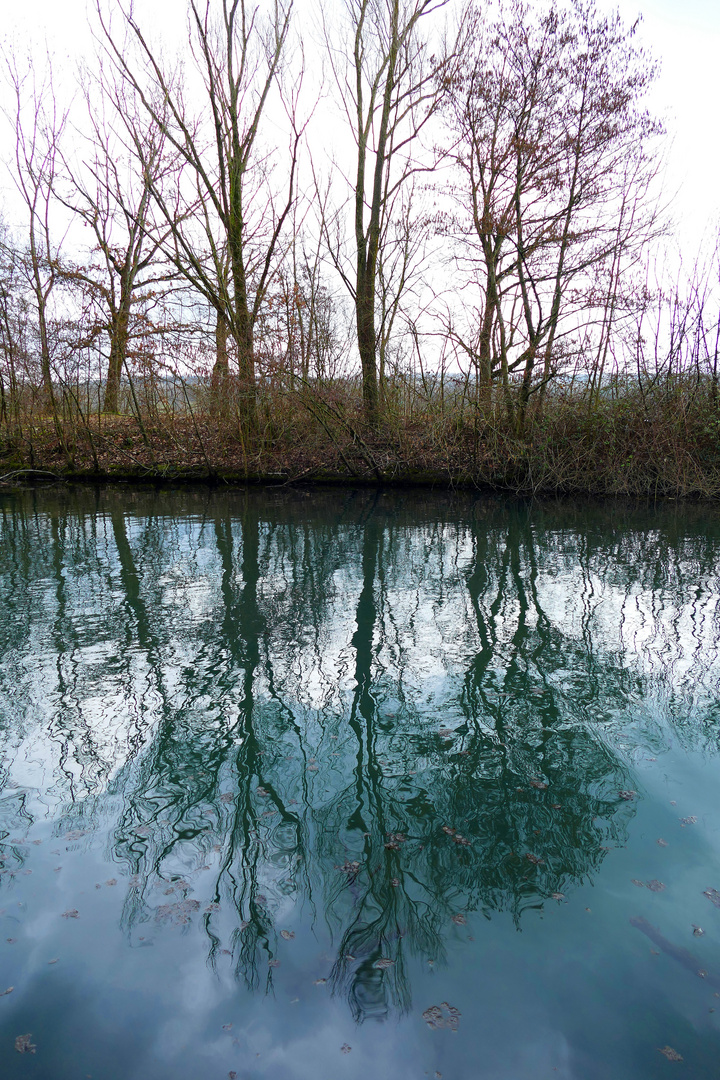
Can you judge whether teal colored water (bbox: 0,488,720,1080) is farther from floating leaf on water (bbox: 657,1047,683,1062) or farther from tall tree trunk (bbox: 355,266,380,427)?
tall tree trunk (bbox: 355,266,380,427)

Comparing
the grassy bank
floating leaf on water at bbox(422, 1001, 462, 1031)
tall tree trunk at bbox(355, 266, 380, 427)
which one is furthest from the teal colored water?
tall tree trunk at bbox(355, 266, 380, 427)

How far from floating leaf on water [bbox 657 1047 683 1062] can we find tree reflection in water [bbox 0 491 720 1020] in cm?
62

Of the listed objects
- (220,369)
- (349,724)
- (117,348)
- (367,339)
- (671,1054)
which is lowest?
(671,1054)

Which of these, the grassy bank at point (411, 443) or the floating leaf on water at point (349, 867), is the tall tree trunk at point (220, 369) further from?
the floating leaf on water at point (349, 867)

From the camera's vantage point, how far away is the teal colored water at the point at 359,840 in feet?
6.83

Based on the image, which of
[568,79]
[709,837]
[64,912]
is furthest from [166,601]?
[568,79]

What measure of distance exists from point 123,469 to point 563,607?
14.7 meters

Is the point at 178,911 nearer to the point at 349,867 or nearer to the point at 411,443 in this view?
the point at 349,867

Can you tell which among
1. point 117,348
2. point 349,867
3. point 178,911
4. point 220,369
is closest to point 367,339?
point 220,369

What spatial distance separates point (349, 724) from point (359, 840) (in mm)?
1117

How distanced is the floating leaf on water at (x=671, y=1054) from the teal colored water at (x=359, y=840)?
0.01 m

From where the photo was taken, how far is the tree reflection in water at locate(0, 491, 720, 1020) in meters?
2.64

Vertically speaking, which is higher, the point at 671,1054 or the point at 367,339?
the point at 367,339

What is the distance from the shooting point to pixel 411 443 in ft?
55.1
